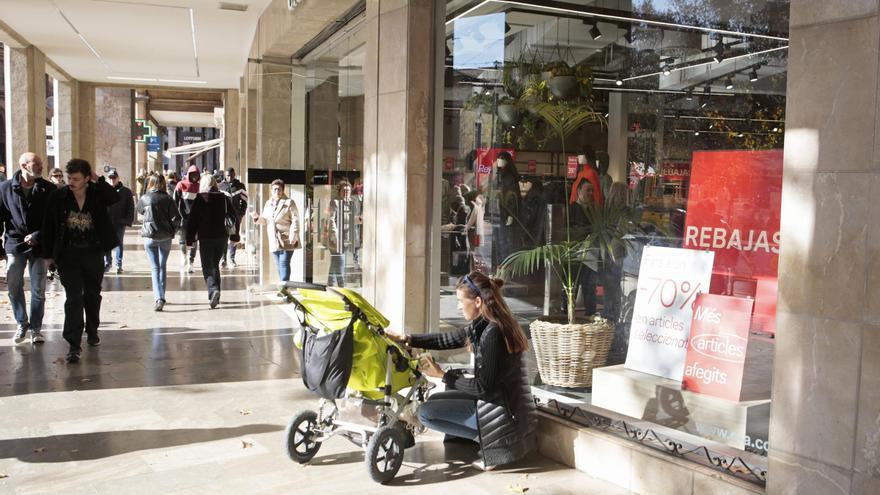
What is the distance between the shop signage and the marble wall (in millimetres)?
29838

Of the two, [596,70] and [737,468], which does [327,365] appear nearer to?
[737,468]

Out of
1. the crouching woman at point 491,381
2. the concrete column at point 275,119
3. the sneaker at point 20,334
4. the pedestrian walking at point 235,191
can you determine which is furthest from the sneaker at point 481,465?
the pedestrian walking at point 235,191

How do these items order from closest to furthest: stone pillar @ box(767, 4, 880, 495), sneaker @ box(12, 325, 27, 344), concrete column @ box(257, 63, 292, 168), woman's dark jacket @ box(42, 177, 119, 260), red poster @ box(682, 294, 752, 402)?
stone pillar @ box(767, 4, 880, 495) < red poster @ box(682, 294, 752, 402) < woman's dark jacket @ box(42, 177, 119, 260) < sneaker @ box(12, 325, 27, 344) < concrete column @ box(257, 63, 292, 168)

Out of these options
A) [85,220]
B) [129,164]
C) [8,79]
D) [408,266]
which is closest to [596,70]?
[408,266]

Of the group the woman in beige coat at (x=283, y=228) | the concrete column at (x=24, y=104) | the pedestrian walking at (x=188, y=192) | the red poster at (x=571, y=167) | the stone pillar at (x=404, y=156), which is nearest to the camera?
the red poster at (x=571, y=167)

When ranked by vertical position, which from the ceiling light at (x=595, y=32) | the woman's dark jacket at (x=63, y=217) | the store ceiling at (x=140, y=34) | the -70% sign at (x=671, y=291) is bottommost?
the -70% sign at (x=671, y=291)

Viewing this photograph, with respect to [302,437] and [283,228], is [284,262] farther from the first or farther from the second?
[302,437]

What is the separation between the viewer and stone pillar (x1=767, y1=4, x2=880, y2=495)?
10.7 ft

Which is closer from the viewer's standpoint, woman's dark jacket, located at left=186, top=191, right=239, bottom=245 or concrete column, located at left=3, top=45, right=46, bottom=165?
woman's dark jacket, located at left=186, top=191, right=239, bottom=245

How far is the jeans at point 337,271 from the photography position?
10.3 meters

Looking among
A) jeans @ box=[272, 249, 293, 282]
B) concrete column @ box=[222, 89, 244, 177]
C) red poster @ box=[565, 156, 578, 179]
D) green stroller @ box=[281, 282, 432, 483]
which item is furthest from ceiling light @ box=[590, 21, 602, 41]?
concrete column @ box=[222, 89, 244, 177]

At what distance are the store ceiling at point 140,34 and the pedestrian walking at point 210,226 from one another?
385 centimetres

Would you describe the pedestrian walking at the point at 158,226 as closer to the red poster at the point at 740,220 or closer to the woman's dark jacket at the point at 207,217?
the woman's dark jacket at the point at 207,217

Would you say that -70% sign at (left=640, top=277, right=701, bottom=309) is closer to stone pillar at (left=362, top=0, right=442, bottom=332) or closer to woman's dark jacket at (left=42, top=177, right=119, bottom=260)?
stone pillar at (left=362, top=0, right=442, bottom=332)
